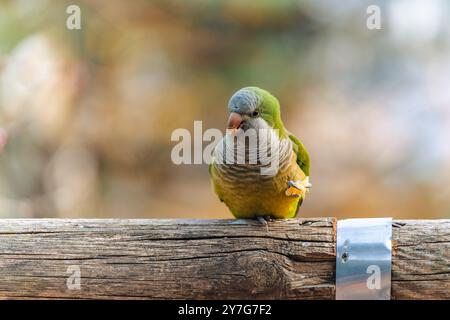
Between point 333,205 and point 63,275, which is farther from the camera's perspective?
point 333,205

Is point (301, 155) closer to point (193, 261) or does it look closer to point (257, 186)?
point (257, 186)

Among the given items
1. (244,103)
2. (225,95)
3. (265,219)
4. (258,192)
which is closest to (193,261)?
(265,219)

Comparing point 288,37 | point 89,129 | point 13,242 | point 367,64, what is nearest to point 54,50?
point 89,129

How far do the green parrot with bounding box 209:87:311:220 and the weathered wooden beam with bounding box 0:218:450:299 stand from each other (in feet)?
0.93

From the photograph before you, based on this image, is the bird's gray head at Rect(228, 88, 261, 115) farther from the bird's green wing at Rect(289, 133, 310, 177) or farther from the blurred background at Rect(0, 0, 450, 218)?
the blurred background at Rect(0, 0, 450, 218)

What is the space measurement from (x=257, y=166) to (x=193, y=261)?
1.58 ft

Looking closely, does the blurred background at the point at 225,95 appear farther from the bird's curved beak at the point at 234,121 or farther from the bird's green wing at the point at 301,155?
the bird's curved beak at the point at 234,121

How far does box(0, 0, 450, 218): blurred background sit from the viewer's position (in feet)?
13.3

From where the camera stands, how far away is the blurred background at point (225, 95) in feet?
13.3

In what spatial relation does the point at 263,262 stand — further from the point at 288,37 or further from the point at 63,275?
the point at 288,37

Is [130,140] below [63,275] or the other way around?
the other way around

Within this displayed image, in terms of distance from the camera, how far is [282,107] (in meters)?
4.36

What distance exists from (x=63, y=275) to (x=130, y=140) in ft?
9.60

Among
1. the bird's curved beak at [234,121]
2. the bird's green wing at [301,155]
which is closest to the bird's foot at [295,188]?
the bird's green wing at [301,155]
